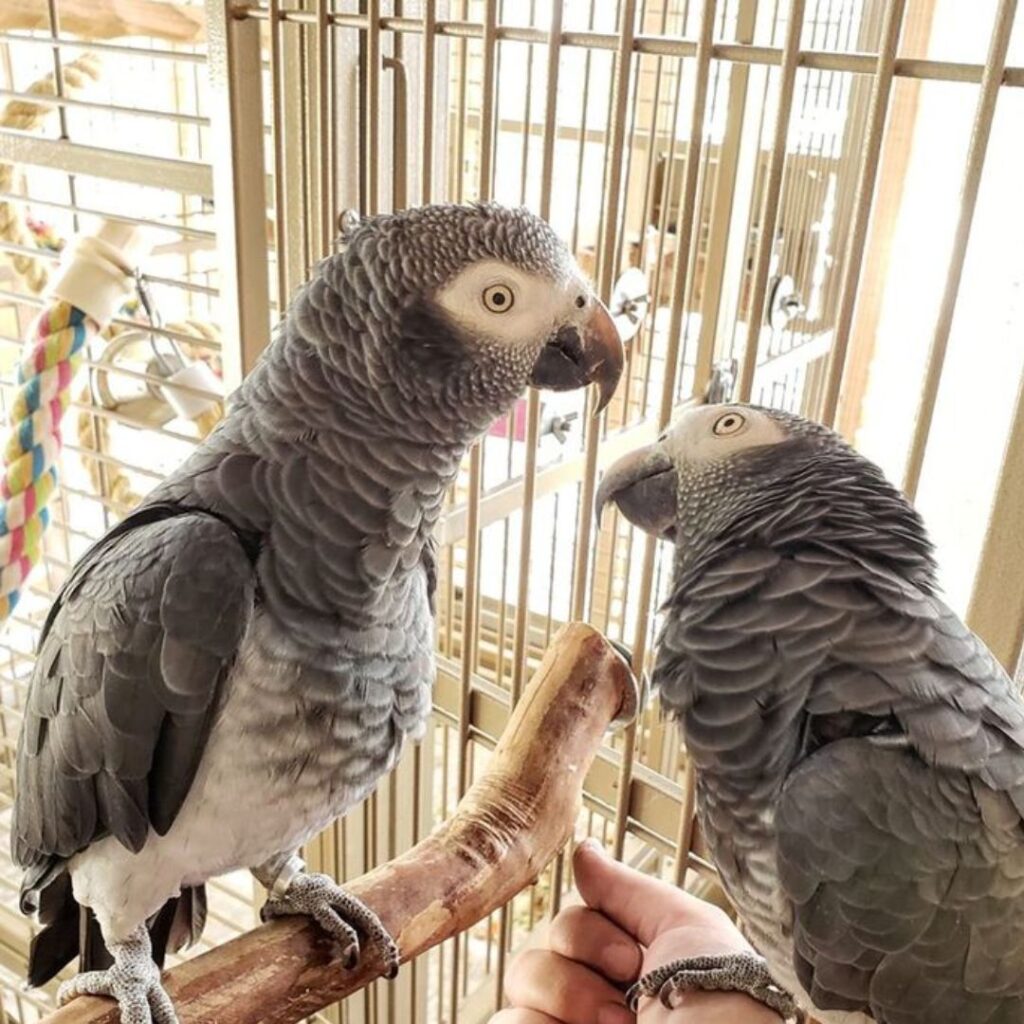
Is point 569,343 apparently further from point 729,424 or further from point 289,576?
point 289,576

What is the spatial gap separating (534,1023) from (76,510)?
1818 mm

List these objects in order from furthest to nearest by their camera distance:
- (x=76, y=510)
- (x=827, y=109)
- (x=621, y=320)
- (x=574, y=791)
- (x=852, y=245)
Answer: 1. (x=76, y=510)
2. (x=827, y=109)
3. (x=621, y=320)
4. (x=574, y=791)
5. (x=852, y=245)

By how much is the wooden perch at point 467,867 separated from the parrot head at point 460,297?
0.96 feet

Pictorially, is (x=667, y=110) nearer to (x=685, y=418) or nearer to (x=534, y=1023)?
(x=685, y=418)

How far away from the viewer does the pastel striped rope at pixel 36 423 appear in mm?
1176

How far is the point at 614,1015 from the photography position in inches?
37.0

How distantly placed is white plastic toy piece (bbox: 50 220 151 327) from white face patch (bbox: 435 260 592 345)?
24.2 inches

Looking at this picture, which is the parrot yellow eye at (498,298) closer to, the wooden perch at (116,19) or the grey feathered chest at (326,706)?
the grey feathered chest at (326,706)

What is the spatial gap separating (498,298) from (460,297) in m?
0.03

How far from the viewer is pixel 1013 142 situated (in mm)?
1596

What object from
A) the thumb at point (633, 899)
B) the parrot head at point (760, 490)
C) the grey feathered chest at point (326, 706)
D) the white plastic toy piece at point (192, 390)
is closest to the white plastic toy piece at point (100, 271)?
the white plastic toy piece at point (192, 390)

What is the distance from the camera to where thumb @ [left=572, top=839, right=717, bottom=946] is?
0.95 m

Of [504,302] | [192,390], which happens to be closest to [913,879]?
[504,302]

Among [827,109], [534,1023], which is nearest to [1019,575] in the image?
[534,1023]
